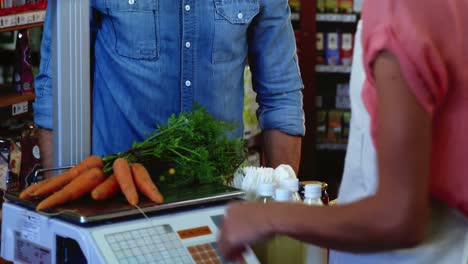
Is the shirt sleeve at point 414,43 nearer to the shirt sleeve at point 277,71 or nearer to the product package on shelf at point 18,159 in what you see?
the shirt sleeve at point 277,71

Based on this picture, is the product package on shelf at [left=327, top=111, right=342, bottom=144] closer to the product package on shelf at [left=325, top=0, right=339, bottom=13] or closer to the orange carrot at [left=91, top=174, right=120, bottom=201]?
the product package on shelf at [left=325, top=0, right=339, bottom=13]

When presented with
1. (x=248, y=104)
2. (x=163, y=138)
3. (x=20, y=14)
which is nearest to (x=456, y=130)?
(x=163, y=138)

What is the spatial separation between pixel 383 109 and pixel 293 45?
177 centimetres

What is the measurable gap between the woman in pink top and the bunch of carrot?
1.97 ft

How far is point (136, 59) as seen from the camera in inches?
105

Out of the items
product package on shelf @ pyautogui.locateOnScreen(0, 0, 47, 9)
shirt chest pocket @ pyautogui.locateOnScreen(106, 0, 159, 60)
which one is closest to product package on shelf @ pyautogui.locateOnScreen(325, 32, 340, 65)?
product package on shelf @ pyautogui.locateOnScreen(0, 0, 47, 9)

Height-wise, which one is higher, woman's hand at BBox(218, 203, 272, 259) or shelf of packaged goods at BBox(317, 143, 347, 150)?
woman's hand at BBox(218, 203, 272, 259)

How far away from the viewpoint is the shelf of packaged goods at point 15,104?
3986 mm

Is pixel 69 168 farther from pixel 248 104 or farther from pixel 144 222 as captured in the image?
pixel 248 104

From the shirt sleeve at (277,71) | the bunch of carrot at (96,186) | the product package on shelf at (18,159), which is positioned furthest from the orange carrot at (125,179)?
the product package on shelf at (18,159)

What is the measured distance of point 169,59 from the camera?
269 centimetres

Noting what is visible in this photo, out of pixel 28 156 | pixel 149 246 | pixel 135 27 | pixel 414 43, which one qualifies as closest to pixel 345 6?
pixel 28 156

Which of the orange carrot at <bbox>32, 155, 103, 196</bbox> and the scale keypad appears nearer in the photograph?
the scale keypad

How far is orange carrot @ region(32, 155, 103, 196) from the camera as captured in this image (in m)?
1.82
